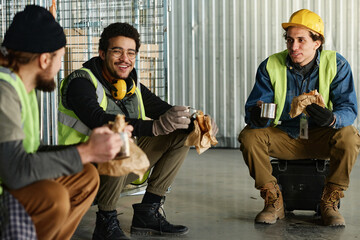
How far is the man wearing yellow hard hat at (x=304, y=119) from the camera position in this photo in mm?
3539

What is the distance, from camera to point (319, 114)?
11.5ft

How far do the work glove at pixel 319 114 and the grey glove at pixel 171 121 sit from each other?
90cm

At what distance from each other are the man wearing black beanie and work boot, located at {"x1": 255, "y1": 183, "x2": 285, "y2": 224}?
1.78 metres

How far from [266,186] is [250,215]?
340mm

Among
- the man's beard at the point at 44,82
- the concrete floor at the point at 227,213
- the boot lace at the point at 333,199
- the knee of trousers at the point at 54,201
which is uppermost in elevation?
the man's beard at the point at 44,82

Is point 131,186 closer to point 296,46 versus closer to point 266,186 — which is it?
point 266,186

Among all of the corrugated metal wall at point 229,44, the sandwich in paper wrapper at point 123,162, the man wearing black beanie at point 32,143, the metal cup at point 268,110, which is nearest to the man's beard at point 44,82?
the man wearing black beanie at point 32,143

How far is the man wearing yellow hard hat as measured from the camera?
354 centimetres

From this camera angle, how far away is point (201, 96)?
7.82 metres

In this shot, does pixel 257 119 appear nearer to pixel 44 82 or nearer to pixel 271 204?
pixel 271 204

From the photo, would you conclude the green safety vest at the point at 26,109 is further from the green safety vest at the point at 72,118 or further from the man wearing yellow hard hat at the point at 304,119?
the man wearing yellow hard hat at the point at 304,119

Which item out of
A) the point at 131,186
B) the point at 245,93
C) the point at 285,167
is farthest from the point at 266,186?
the point at 245,93

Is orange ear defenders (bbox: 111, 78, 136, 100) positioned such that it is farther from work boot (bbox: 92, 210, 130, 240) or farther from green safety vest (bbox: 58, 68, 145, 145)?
work boot (bbox: 92, 210, 130, 240)

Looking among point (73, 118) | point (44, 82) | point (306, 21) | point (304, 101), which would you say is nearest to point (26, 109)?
point (44, 82)
